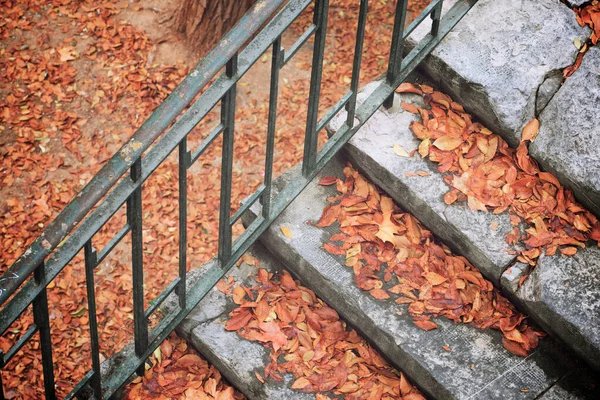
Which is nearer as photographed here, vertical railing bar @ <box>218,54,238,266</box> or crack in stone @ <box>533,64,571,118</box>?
vertical railing bar @ <box>218,54,238,266</box>

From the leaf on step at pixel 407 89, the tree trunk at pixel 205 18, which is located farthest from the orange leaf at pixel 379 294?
the tree trunk at pixel 205 18

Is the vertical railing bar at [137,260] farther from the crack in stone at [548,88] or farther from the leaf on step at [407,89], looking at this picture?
the crack in stone at [548,88]

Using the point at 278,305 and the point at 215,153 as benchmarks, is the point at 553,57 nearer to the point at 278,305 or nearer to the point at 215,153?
the point at 278,305

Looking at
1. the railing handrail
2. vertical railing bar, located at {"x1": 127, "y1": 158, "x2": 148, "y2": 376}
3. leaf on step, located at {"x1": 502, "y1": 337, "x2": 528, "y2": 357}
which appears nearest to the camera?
the railing handrail

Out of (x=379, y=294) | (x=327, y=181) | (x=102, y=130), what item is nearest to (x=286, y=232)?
(x=327, y=181)

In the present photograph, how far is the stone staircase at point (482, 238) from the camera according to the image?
2.68 metres

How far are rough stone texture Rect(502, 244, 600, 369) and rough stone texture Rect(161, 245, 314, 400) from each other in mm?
1035

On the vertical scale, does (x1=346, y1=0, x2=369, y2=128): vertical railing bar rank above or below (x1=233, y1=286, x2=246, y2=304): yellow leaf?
above

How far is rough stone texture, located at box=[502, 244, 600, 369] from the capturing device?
2.60 meters

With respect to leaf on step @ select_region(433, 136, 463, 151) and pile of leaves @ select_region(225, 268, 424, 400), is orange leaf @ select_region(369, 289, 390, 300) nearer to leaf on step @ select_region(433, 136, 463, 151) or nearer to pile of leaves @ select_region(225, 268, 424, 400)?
pile of leaves @ select_region(225, 268, 424, 400)

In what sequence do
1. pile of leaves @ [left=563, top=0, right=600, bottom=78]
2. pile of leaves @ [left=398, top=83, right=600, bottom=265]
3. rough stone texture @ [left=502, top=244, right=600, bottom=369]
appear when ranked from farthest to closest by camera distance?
pile of leaves @ [left=563, top=0, right=600, bottom=78] < pile of leaves @ [left=398, top=83, right=600, bottom=265] < rough stone texture @ [left=502, top=244, right=600, bottom=369]

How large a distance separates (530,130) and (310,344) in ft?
4.75

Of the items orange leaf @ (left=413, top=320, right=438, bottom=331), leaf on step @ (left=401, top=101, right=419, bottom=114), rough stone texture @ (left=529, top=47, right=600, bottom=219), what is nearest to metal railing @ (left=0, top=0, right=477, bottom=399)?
leaf on step @ (left=401, top=101, right=419, bottom=114)

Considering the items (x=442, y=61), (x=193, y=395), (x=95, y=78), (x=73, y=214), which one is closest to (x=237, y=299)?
A: (x=193, y=395)
